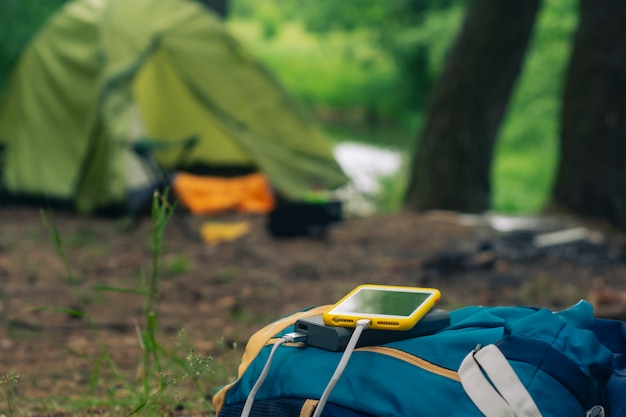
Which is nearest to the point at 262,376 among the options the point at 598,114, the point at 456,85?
the point at 598,114

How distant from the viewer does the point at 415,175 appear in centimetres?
760

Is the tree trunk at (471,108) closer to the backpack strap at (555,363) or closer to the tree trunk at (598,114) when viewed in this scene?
the tree trunk at (598,114)

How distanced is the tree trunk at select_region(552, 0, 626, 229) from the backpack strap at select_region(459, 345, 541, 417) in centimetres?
520

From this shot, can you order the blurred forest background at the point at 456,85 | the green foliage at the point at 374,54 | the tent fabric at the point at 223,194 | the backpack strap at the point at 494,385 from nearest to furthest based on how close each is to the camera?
the backpack strap at the point at 494,385
the blurred forest background at the point at 456,85
the tent fabric at the point at 223,194
the green foliage at the point at 374,54

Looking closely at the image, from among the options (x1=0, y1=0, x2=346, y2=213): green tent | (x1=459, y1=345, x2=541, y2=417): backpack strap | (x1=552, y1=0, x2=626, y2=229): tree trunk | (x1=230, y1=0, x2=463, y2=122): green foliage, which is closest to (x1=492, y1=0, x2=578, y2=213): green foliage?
(x1=230, y1=0, x2=463, y2=122): green foliage

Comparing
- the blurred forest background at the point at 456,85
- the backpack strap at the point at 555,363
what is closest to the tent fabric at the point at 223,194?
the blurred forest background at the point at 456,85

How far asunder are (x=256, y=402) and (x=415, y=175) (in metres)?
6.04

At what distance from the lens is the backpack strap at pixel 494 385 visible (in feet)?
4.84

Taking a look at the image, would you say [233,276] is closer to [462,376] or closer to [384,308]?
[384,308]

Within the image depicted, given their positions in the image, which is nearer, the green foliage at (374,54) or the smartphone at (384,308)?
the smartphone at (384,308)

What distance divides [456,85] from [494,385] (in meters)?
5.91

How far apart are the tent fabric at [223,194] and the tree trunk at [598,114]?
2.36 metres

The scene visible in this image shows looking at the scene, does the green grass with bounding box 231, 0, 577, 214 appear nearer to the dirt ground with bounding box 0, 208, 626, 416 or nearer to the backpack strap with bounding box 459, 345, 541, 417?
the dirt ground with bounding box 0, 208, 626, 416

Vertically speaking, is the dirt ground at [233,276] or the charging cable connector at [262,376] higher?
the charging cable connector at [262,376]
